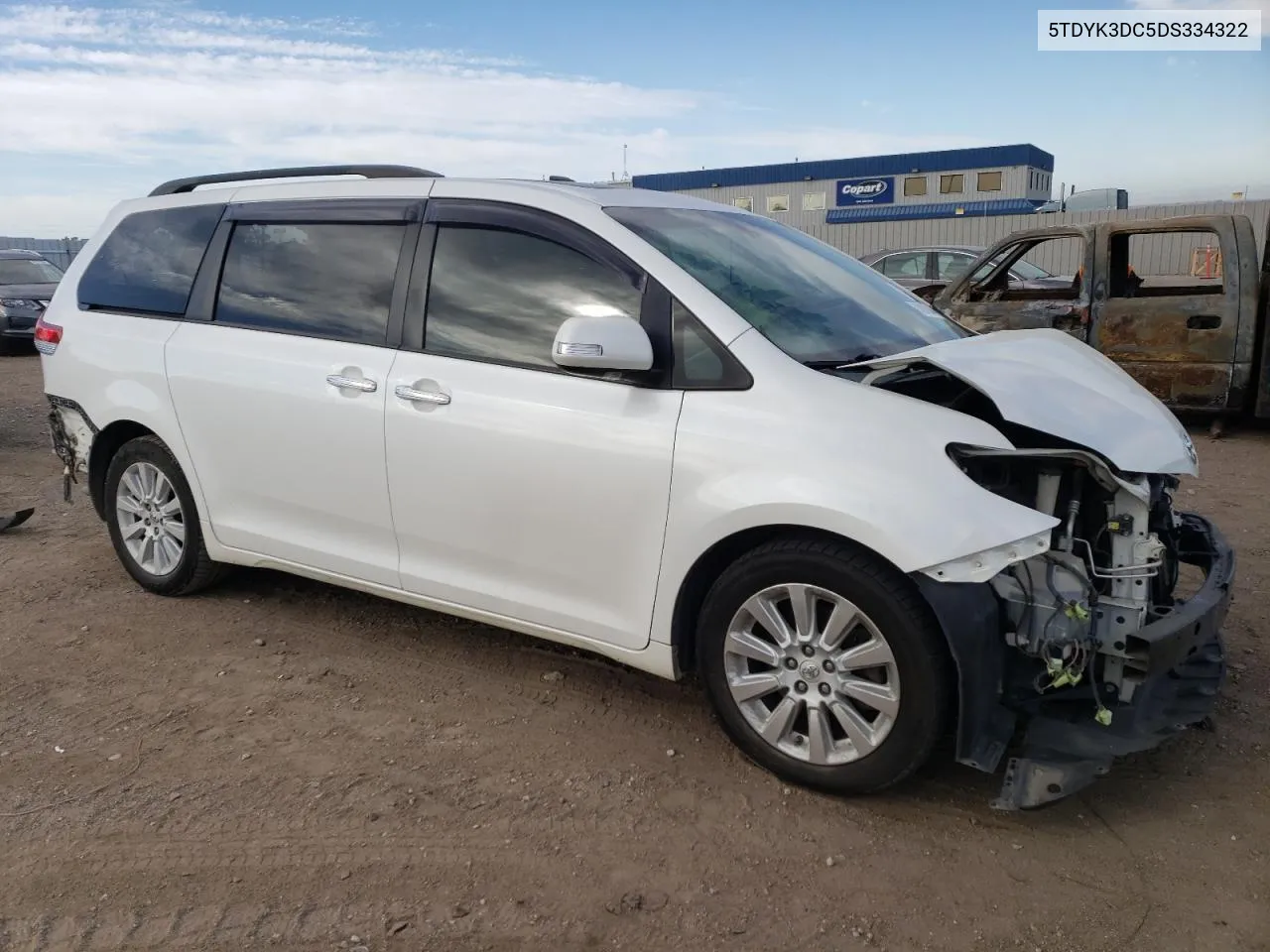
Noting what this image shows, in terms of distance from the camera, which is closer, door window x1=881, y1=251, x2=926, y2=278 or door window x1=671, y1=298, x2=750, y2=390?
door window x1=671, y1=298, x2=750, y2=390

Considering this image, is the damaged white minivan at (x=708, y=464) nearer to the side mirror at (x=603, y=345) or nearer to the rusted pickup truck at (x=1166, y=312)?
the side mirror at (x=603, y=345)

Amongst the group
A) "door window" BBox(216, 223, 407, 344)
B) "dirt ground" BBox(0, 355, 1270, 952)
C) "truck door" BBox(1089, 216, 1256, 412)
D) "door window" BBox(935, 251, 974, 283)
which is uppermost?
"door window" BBox(935, 251, 974, 283)

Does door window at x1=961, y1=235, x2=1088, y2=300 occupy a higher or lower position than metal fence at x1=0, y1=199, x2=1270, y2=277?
lower

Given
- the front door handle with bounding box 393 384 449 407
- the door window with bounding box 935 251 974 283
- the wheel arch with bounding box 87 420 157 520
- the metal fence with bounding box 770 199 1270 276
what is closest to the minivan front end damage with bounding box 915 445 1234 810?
the front door handle with bounding box 393 384 449 407

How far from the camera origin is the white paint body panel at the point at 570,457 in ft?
9.95

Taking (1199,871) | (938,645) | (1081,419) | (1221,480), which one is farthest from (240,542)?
(1221,480)

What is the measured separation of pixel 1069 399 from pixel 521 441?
1768 millimetres

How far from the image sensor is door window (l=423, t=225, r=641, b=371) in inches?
141

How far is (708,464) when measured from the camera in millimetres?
3227

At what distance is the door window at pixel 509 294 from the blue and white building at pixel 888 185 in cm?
3185

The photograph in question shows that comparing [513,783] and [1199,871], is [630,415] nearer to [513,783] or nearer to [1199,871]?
[513,783]

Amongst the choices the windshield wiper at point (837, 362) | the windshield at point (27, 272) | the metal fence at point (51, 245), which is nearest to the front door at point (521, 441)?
the windshield wiper at point (837, 362)

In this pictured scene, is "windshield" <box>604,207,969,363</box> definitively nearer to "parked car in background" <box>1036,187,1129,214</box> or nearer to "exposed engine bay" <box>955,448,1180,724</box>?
"exposed engine bay" <box>955,448,1180,724</box>

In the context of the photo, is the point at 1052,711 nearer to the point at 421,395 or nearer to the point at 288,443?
the point at 421,395
